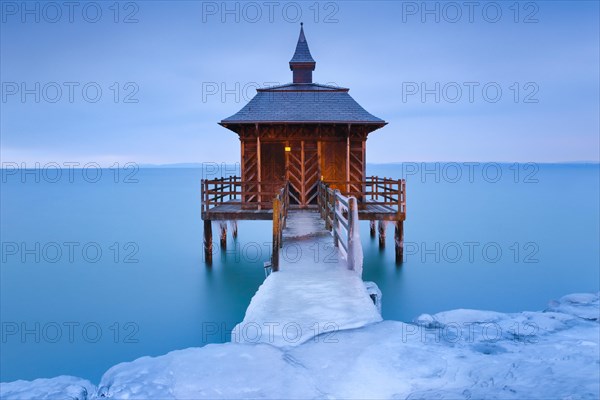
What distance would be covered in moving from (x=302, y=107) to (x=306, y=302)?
522 inches

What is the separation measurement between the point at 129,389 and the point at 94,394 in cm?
46

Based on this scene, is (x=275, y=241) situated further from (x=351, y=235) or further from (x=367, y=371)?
(x=367, y=371)

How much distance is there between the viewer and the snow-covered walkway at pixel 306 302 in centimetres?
545

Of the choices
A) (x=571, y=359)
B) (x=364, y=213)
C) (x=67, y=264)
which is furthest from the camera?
(x=67, y=264)

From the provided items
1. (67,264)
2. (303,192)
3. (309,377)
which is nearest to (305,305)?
(309,377)

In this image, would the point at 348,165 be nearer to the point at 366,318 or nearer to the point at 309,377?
the point at 366,318

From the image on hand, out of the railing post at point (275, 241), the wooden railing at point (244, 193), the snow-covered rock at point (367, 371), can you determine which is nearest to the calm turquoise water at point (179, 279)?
the wooden railing at point (244, 193)

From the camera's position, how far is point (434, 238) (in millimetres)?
28891

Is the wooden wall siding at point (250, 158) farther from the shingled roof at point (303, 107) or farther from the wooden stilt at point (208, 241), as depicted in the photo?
the wooden stilt at point (208, 241)

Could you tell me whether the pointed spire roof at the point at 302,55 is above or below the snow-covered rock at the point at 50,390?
above

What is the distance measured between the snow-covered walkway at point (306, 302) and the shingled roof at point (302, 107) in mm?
8272

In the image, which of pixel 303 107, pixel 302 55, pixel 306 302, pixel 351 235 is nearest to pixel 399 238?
pixel 303 107

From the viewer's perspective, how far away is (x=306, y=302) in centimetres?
660

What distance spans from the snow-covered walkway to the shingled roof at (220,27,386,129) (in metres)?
8.27
